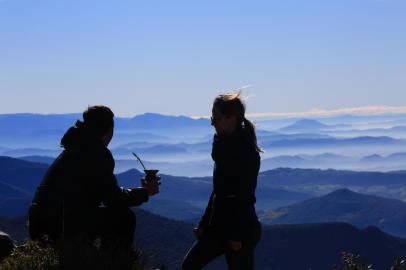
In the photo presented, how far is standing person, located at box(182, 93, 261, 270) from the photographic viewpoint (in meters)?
8.16

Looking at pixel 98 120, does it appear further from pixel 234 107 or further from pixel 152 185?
pixel 234 107

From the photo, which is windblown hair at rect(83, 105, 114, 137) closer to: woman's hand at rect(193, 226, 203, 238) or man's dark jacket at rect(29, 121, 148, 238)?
man's dark jacket at rect(29, 121, 148, 238)

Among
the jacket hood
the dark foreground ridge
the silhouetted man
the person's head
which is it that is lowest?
the dark foreground ridge

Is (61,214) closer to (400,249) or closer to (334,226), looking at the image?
(400,249)

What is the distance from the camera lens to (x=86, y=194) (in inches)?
352

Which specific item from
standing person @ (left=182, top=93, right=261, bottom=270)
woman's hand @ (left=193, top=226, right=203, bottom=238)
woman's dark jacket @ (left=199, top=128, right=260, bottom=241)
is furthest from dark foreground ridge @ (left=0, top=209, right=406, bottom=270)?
woman's dark jacket @ (left=199, top=128, right=260, bottom=241)

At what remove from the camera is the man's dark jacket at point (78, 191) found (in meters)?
8.81

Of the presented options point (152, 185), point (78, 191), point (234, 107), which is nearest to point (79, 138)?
point (78, 191)

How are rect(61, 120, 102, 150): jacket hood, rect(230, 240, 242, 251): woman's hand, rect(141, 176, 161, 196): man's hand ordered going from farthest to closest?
rect(141, 176, 161, 196): man's hand < rect(61, 120, 102, 150): jacket hood < rect(230, 240, 242, 251): woman's hand

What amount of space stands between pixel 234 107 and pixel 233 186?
0.88 m

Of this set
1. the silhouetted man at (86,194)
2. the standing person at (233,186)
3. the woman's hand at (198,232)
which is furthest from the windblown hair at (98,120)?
the woman's hand at (198,232)

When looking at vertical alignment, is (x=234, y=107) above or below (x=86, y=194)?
above

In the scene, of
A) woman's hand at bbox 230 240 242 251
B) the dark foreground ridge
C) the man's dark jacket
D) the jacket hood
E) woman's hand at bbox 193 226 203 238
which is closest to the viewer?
woman's hand at bbox 230 240 242 251

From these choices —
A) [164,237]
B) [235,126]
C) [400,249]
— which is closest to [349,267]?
[235,126]
